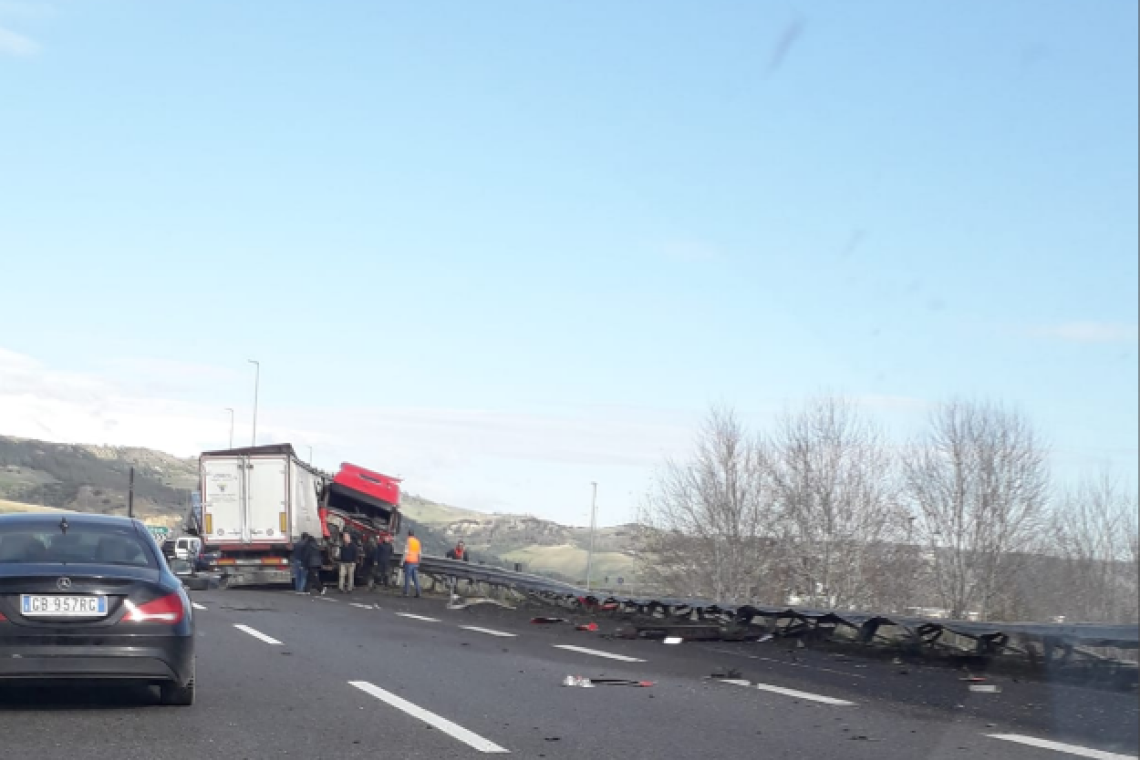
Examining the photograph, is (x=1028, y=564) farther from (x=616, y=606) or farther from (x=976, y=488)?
(x=616, y=606)

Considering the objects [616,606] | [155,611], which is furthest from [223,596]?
[155,611]

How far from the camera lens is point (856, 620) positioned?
1576 cm

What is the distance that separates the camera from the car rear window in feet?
29.2

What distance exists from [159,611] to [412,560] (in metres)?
23.1

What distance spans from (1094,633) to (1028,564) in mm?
29802

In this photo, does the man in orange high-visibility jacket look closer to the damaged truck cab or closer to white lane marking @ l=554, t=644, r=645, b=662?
the damaged truck cab

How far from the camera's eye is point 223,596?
29.0 meters

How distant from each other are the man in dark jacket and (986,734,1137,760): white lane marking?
29.1 metres

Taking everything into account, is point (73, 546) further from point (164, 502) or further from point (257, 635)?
point (164, 502)

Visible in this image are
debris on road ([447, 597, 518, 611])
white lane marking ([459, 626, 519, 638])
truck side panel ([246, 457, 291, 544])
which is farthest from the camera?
truck side panel ([246, 457, 291, 544])

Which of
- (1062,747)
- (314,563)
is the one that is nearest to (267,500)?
(314,563)

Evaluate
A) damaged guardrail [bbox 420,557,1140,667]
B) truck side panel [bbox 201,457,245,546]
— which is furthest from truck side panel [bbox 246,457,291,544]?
damaged guardrail [bbox 420,557,1140,667]

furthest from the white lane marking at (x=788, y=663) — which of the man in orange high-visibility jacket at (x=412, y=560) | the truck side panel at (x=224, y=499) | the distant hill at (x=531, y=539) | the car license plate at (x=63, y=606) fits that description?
the distant hill at (x=531, y=539)

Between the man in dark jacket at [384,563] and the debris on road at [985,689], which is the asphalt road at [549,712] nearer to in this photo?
the debris on road at [985,689]
